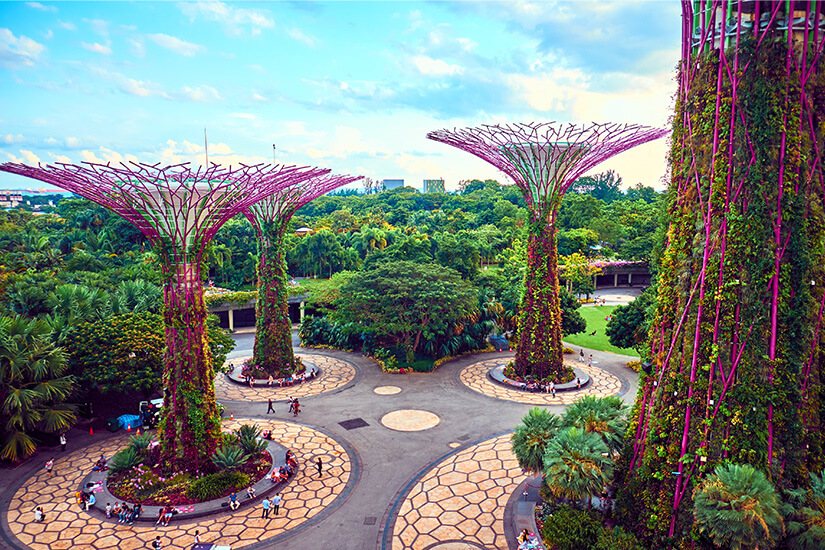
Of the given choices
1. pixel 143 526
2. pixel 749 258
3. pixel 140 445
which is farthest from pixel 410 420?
pixel 749 258

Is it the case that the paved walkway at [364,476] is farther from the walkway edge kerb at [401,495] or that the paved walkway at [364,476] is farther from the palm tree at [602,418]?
the palm tree at [602,418]

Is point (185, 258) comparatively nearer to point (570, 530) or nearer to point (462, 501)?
point (462, 501)

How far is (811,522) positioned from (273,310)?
21.2m

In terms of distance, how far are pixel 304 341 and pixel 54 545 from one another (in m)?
20.0

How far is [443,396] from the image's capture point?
23.3 m

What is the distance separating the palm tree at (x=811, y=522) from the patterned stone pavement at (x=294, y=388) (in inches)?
719

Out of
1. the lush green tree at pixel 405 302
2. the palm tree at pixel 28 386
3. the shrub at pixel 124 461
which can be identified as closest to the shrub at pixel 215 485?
the shrub at pixel 124 461

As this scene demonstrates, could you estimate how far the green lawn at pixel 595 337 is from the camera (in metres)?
31.6

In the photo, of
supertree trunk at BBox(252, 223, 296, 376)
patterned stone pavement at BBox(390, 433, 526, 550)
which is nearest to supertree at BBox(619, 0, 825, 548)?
patterned stone pavement at BBox(390, 433, 526, 550)

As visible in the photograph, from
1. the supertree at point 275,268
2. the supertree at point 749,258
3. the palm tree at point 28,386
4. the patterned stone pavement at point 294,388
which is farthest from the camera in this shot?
the supertree at point 275,268

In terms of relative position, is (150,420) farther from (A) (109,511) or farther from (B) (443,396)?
(B) (443,396)

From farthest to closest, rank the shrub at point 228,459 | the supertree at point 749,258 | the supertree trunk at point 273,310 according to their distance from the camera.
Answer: the supertree trunk at point 273,310
the shrub at point 228,459
the supertree at point 749,258

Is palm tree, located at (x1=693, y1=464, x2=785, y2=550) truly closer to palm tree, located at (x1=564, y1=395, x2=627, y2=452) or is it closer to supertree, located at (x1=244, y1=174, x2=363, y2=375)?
palm tree, located at (x1=564, y1=395, x2=627, y2=452)

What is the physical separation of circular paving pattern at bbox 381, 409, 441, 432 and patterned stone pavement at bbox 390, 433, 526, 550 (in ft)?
8.52
